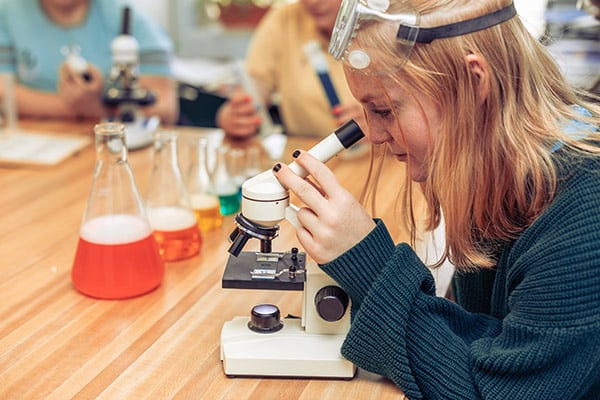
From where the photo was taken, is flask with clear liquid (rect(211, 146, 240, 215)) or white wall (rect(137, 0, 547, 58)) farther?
white wall (rect(137, 0, 547, 58))

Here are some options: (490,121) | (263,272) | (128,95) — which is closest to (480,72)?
(490,121)

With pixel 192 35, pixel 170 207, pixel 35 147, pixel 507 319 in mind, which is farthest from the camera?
pixel 192 35

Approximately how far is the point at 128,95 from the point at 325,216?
1.11 meters

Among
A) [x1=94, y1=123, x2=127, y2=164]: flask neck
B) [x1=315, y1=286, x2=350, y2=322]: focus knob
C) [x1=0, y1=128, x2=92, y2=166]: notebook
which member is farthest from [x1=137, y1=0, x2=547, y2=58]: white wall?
[x1=315, y1=286, x2=350, y2=322]: focus knob

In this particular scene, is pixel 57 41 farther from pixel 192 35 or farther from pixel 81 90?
pixel 192 35

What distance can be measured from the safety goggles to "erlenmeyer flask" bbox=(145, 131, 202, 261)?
0.43 metres

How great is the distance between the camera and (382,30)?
937 millimetres

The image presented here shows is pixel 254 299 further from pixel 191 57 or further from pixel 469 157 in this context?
pixel 191 57

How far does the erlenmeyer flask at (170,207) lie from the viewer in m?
1.24

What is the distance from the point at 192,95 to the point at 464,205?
208 cm

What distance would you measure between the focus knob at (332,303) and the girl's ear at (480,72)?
33 centimetres

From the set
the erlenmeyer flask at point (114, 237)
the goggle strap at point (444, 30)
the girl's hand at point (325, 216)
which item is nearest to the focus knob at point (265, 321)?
the girl's hand at point (325, 216)

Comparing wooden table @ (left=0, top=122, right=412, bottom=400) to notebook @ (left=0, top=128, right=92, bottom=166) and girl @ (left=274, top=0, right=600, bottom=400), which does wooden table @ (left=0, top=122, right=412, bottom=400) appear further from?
notebook @ (left=0, top=128, right=92, bottom=166)

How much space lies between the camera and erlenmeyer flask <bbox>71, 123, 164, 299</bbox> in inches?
42.9
